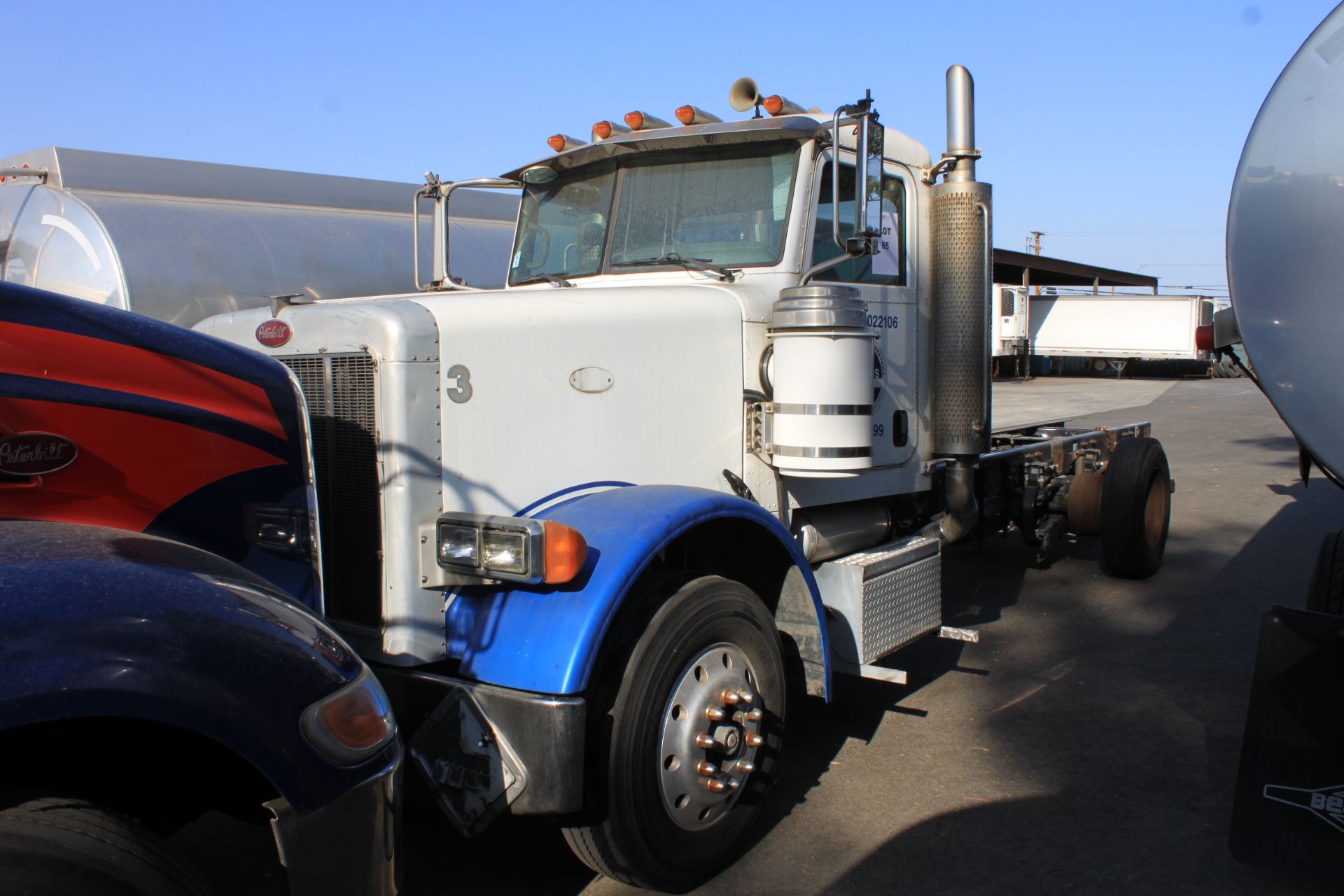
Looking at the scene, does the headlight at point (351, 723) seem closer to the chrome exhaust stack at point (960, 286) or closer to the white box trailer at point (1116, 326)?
the chrome exhaust stack at point (960, 286)

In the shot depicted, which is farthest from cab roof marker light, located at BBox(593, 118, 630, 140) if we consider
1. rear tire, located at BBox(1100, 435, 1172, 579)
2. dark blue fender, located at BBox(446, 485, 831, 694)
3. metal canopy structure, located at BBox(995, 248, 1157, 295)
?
metal canopy structure, located at BBox(995, 248, 1157, 295)

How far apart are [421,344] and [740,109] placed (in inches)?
76.5

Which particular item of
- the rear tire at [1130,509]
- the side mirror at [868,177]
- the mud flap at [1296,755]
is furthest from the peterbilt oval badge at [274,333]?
the rear tire at [1130,509]

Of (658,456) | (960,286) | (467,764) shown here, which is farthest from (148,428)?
(960,286)

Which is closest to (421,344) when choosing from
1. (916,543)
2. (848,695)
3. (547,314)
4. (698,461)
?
(547,314)

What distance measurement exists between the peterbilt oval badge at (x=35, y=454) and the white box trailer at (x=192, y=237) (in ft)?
7.51

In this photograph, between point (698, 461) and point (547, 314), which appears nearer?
point (547, 314)

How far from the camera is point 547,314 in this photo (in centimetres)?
333

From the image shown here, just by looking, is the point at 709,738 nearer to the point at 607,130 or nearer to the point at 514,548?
the point at 514,548

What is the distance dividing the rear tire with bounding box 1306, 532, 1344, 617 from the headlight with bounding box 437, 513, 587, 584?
111 inches

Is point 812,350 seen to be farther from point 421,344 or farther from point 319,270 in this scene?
point 319,270

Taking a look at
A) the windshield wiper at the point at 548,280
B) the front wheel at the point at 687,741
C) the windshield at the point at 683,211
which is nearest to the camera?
the front wheel at the point at 687,741

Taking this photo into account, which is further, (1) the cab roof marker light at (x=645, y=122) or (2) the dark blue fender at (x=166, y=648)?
(1) the cab roof marker light at (x=645, y=122)

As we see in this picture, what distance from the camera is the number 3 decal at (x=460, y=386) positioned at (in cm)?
305
